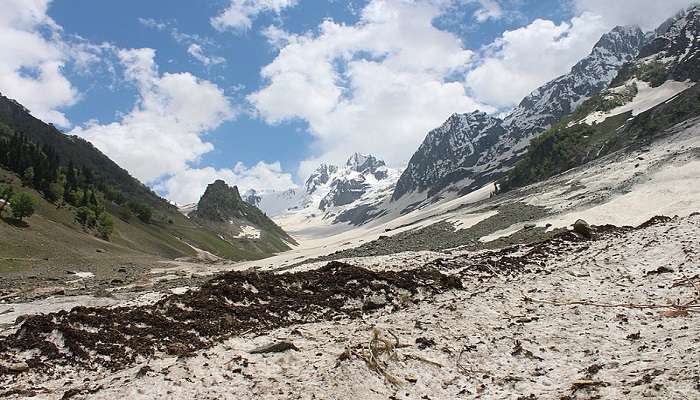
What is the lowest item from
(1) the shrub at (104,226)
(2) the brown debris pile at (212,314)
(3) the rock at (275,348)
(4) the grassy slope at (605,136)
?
(3) the rock at (275,348)

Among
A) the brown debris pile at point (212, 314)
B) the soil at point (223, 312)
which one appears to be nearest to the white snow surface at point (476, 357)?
the soil at point (223, 312)

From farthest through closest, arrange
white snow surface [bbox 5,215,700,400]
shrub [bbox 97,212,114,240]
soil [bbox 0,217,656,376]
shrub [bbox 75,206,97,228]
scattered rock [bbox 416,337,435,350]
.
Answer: shrub [bbox 75,206,97,228] → shrub [bbox 97,212,114,240] → soil [bbox 0,217,656,376] → scattered rock [bbox 416,337,435,350] → white snow surface [bbox 5,215,700,400]

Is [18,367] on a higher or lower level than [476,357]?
higher

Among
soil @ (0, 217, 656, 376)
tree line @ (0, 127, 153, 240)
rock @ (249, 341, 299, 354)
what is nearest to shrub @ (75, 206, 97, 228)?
tree line @ (0, 127, 153, 240)

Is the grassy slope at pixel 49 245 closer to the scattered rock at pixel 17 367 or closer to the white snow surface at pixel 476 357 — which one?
the scattered rock at pixel 17 367

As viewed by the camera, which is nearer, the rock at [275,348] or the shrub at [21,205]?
the rock at [275,348]

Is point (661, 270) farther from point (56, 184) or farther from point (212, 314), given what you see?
point (56, 184)

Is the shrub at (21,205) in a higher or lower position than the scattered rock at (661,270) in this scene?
higher

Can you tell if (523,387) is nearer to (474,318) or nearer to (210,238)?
(474,318)

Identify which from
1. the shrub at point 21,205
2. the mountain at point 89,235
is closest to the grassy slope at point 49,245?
the mountain at point 89,235

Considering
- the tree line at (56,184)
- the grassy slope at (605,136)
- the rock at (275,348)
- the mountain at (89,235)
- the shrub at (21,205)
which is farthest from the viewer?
the grassy slope at (605,136)

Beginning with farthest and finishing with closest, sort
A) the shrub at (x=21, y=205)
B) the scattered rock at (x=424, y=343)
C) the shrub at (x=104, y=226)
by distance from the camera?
the shrub at (x=104, y=226)
the shrub at (x=21, y=205)
the scattered rock at (x=424, y=343)

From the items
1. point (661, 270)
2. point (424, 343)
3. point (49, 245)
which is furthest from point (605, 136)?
point (424, 343)

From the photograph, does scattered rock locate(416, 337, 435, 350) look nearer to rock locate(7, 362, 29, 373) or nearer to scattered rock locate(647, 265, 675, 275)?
rock locate(7, 362, 29, 373)
